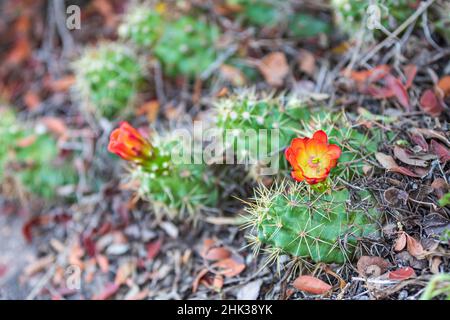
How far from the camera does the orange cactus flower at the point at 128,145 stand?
227 cm

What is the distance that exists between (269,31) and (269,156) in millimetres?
1313

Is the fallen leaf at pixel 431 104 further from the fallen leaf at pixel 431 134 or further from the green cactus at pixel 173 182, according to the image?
the green cactus at pixel 173 182

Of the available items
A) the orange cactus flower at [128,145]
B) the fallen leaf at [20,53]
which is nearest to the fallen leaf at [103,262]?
the orange cactus flower at [128,145]

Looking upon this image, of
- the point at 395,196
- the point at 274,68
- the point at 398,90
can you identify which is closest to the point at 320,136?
the point at 395,196

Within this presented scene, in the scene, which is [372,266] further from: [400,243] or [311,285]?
[311,285]

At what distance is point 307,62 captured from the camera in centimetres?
315

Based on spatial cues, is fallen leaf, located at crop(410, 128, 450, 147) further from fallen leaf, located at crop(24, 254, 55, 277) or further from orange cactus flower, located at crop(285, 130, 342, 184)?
fallen leaf, located at crop(24, 254, 55, 277)

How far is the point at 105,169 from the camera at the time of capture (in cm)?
325

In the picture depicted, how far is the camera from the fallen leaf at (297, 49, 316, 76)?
10.2 ft

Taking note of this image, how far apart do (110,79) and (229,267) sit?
4.63 feet

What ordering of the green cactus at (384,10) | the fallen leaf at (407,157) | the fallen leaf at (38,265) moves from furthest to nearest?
the fallen leaf at (38,265), the green cactus at (384,10), the fallen leaf at (407,157)

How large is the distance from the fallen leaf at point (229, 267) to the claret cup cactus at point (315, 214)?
0.48 m

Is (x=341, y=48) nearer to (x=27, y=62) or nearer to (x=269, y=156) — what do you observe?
(x=269, y=156)
